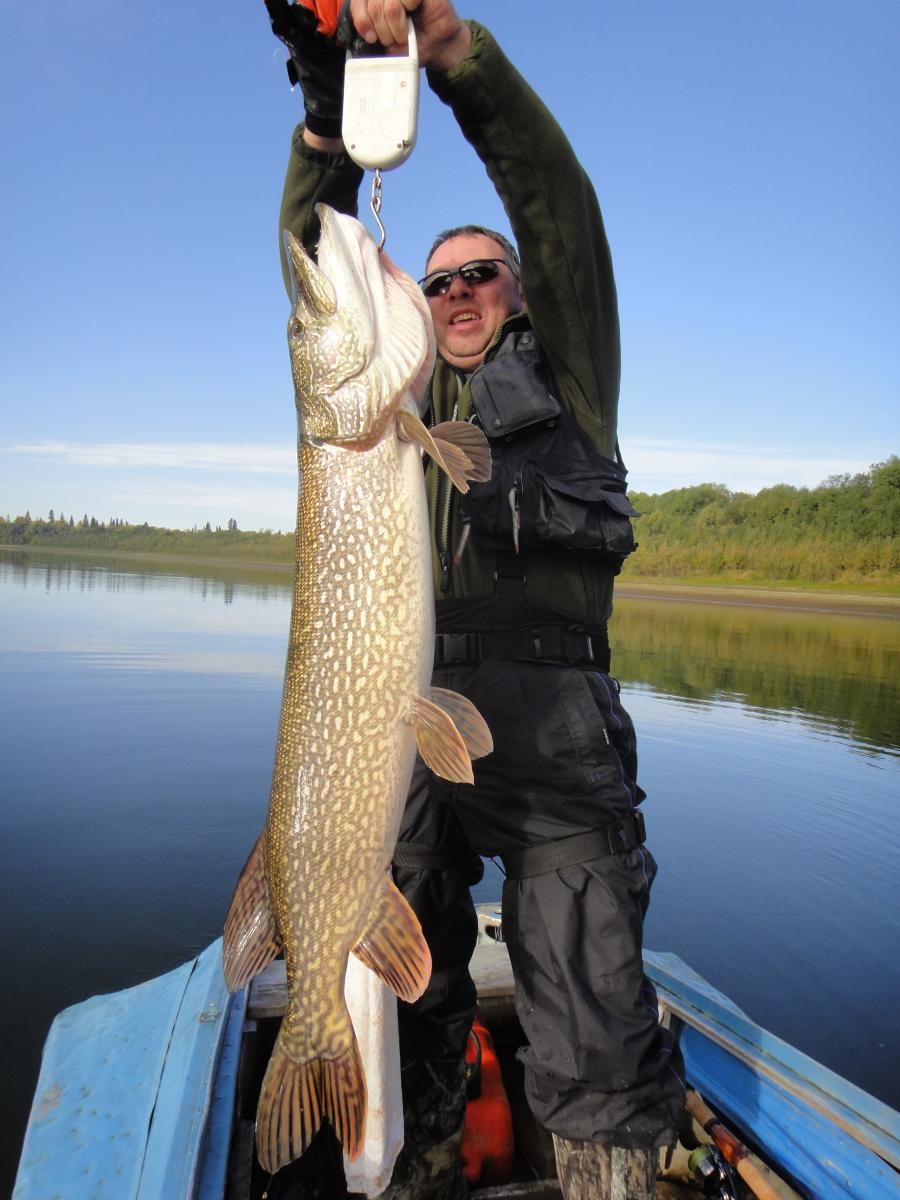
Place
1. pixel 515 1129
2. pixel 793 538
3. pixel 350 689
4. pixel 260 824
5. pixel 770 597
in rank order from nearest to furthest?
pixel 350 689
pixel 515 1129
pixel 260 824
pixel 770 597
pixel 793 538

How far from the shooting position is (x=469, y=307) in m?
2.75

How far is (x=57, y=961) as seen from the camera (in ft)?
15.5

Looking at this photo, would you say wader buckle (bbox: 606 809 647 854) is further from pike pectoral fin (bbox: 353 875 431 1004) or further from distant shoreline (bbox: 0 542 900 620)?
distant shoreline (bbox: 0 542 900 620)

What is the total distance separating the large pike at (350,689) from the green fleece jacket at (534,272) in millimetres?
374

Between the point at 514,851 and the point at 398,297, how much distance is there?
1.46m

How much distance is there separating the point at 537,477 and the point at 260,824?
18.6ft

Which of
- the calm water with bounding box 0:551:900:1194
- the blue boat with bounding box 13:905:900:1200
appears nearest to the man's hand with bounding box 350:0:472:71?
the blue boat with bounding box 13:905:900:1200

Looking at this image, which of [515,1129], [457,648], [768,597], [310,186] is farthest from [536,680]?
[768,597]

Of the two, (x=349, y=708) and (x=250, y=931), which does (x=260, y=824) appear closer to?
(x=250, y=931)

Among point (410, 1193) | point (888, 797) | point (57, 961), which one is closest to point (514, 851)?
point (410, 1193)

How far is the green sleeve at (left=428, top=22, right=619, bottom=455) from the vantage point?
2.00 m

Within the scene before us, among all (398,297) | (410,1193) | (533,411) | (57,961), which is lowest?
(57,961)

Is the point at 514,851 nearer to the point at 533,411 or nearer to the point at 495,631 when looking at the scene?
the point at 495,631

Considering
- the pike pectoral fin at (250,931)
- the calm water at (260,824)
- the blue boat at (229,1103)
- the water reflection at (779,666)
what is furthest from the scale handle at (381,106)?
the water reflection at (779,666)
